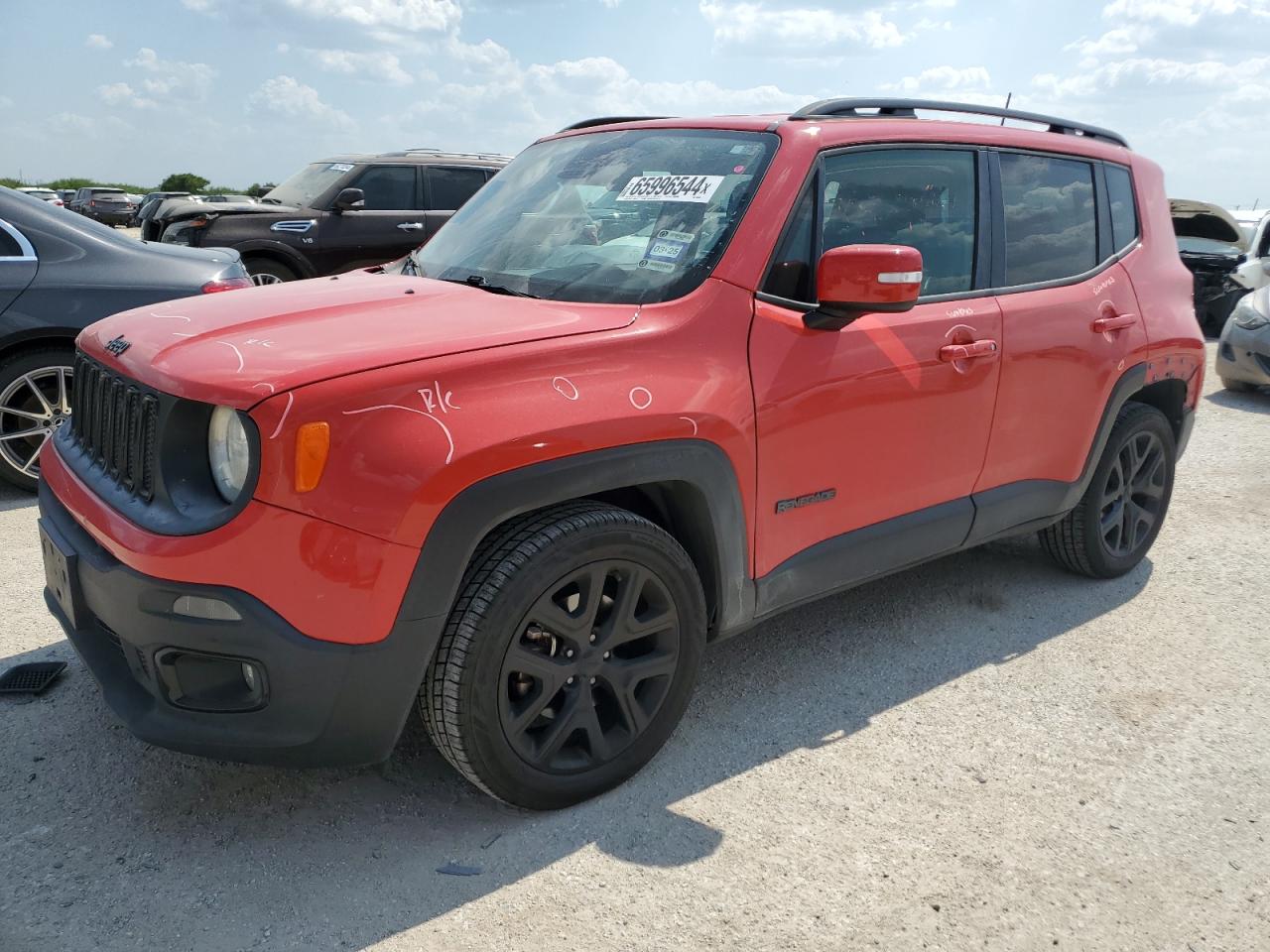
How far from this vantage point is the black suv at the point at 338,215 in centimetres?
977

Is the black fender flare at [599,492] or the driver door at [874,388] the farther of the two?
the driver door at [874,388]

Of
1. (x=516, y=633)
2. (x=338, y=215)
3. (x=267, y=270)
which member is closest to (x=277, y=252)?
(x=267, y=270)

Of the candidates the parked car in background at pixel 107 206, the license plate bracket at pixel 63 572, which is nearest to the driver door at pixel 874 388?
the license plate bracket at pixel 63 572

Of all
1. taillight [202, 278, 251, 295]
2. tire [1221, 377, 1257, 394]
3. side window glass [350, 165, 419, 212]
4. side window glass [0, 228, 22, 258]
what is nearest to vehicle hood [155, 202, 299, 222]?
side window glass [350, 165, 419, 212]

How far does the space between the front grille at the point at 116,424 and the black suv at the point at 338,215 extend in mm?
6851

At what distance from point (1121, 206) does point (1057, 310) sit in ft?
2.73

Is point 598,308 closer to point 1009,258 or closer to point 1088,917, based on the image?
point 1009,258

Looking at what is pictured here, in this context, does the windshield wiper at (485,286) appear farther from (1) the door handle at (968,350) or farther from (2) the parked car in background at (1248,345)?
(2) the parked car in background at (1248,345)

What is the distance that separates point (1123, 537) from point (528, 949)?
3.35 m

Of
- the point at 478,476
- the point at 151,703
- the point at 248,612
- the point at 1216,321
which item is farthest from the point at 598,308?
the point at 1216,321

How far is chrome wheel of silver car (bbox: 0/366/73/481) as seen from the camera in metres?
5.08

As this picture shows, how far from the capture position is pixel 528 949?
7.68ft

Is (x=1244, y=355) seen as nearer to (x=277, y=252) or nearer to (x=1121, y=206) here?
(x=1121, y=206)

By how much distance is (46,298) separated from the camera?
5098 mm
